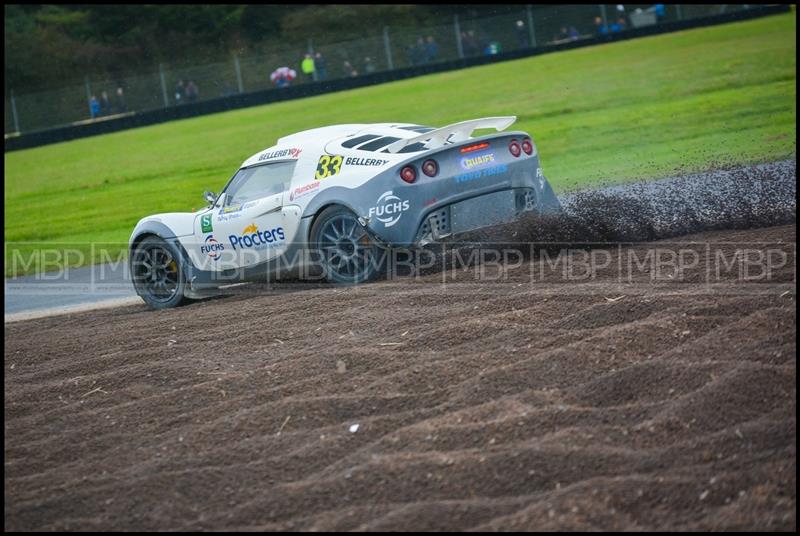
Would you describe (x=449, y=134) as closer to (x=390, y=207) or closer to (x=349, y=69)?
(x=390, y=207)

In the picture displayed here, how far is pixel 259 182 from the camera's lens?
1016 cm

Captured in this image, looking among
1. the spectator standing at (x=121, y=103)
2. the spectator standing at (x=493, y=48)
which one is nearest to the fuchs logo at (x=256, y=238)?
the spectator standing at (x=121, y=103)

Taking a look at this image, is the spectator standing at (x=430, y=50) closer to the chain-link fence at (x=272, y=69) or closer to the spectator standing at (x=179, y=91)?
the chain-link fence at (x=272, y=69)

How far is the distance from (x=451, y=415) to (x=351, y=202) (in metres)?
4.29

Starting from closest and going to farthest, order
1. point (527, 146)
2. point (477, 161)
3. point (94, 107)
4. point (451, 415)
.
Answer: point (451, 415) < point (477, 161) < point (527, 146) < point (94, 107)

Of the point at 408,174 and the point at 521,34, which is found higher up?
the point at 521,34

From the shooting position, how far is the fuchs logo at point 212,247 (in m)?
10.4

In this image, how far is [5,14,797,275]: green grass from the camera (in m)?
19.3

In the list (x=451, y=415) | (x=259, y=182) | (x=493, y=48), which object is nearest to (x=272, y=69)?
(x=493, y=48)

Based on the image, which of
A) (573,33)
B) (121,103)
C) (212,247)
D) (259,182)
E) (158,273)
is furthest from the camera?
(573,33)

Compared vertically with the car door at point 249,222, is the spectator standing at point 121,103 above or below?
above

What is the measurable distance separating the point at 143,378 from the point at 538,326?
2507 millimetres

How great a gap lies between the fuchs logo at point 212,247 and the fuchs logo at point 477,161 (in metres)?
2.59

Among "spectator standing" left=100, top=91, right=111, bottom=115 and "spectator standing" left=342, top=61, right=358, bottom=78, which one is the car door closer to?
"spectator standing" left=342, top=61, right=358, bottom=78
